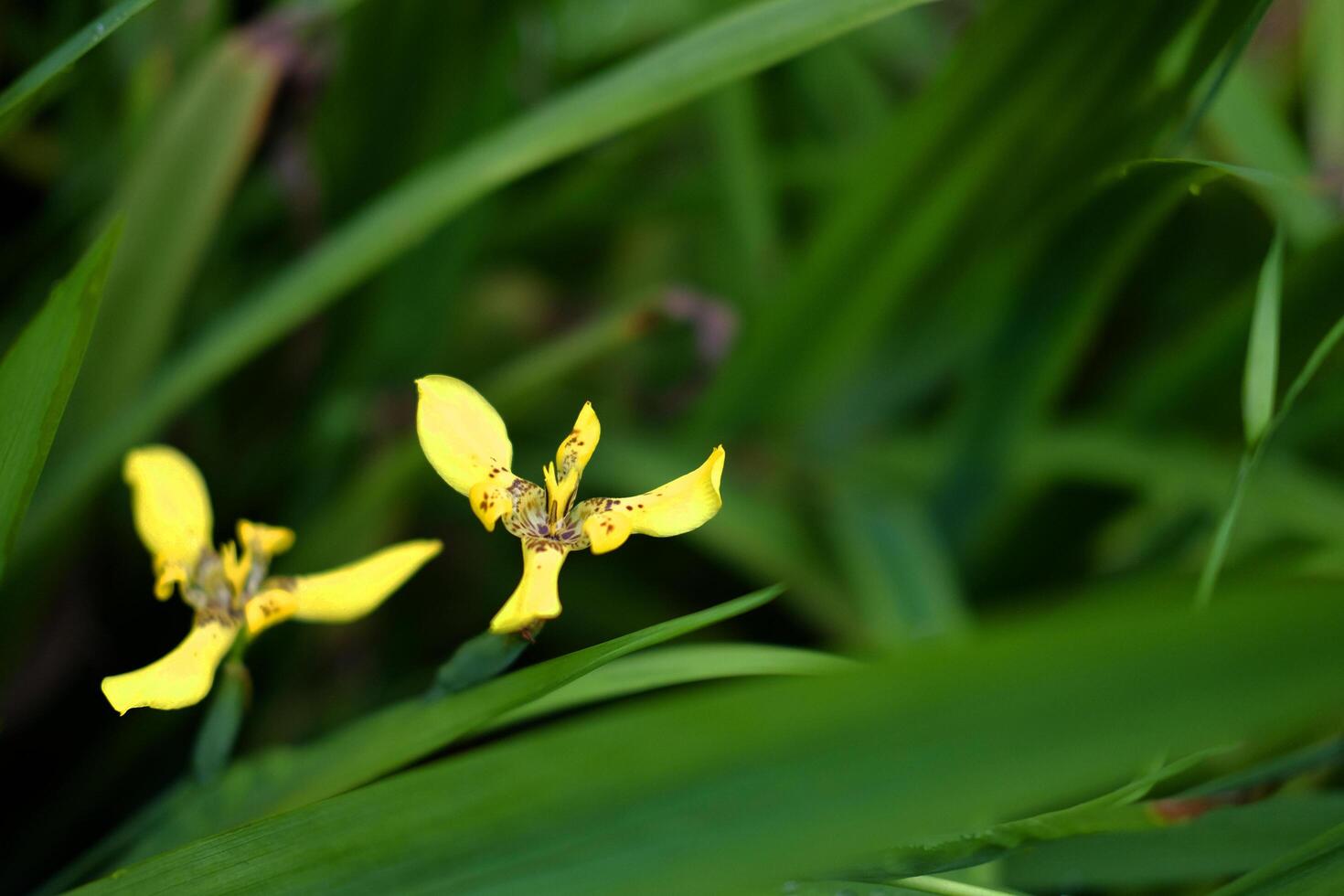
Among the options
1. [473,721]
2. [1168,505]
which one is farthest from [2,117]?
[1168,505]

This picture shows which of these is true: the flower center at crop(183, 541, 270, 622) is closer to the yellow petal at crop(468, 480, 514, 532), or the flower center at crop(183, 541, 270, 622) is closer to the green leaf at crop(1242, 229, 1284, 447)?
the yellow petal at crop(468, 480, 514, 532)

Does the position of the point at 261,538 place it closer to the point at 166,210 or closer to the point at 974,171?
the point at 166,210

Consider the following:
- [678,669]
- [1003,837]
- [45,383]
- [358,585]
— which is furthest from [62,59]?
[1003,837]

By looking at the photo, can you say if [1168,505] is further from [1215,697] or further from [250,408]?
[250,408]

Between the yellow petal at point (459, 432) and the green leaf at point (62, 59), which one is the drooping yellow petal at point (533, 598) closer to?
the yellow petal at point (459, 432)

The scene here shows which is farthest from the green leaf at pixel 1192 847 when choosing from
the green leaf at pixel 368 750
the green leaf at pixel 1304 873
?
the green leaf at pixel 368 750
